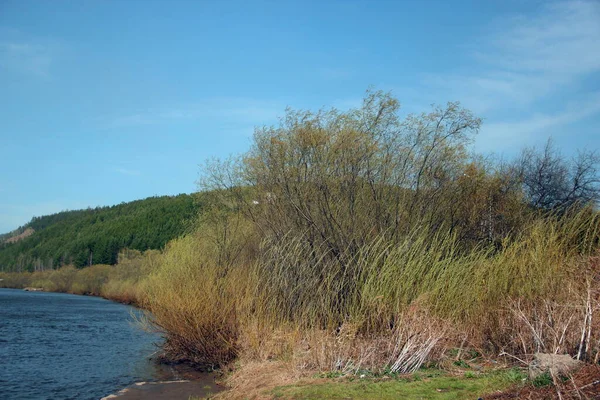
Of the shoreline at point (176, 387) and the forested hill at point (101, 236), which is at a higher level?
the forested hill at point (101, 236)

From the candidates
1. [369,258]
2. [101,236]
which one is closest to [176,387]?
[369,258]

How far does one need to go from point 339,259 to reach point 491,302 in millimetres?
4719

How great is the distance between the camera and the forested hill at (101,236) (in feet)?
407

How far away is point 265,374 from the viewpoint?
12508 mm

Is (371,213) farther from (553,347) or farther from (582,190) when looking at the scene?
(582,190)

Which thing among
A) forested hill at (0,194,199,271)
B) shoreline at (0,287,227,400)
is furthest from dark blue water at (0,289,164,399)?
forested hill at (0,194,199,271)

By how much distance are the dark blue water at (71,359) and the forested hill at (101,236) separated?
7431 centimetres

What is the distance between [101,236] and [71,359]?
120819 mm

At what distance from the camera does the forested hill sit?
12419cm

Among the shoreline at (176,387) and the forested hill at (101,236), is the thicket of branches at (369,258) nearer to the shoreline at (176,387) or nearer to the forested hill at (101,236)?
the shoreline at (176,387)

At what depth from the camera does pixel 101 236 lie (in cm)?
13462

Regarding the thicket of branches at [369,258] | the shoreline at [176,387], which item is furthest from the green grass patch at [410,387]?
the shoreline at [176,387]

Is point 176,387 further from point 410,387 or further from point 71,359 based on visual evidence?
point 71,359

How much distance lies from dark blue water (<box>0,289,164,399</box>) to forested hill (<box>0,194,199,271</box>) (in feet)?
244
